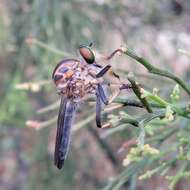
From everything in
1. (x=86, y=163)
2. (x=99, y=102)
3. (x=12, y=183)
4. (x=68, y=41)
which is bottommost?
(x=12, y=183)

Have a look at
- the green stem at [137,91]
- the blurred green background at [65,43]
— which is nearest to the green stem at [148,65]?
the green stem at [137,91]

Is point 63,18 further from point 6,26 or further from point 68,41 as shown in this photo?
point 6,26

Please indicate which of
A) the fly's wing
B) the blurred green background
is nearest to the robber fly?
the fly's wing

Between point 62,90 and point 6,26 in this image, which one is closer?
point 62,90

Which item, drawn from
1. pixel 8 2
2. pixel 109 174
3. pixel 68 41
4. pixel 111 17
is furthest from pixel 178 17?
pixel 109 174

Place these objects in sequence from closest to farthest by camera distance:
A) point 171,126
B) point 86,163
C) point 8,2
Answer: point 171,126
point 8,2
point 86,163

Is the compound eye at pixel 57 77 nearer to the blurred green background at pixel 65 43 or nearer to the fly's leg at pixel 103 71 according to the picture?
the fly's leg at pixel 103 71

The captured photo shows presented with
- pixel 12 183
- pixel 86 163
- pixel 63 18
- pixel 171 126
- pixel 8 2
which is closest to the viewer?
pixel 171 126

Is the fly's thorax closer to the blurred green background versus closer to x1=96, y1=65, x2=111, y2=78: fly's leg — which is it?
x1=96, y1=65, x2=111, y2=78: fly's leg

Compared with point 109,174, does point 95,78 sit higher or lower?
higher
